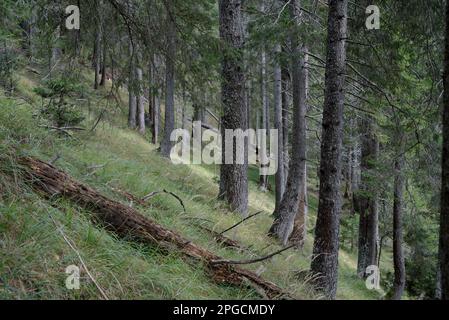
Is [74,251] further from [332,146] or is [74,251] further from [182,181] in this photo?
[182,181]

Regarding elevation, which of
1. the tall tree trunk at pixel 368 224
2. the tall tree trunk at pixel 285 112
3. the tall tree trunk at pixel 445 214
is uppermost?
the tall tree trunk at pixel 285 112

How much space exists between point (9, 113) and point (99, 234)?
2.55 meters

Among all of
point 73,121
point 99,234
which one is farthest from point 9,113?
point 73,121

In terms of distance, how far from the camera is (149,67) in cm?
600

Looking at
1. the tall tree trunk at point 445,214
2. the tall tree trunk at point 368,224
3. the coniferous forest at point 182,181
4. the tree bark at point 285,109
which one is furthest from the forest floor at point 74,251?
the tall tree trunk at point 368,224

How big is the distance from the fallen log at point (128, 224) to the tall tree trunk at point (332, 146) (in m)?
1.73

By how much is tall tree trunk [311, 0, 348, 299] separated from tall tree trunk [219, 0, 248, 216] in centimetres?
283

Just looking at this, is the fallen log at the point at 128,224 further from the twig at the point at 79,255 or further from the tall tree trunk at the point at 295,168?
the tall tree trunk at the point at 295,168

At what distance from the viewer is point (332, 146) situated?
5.59 metres

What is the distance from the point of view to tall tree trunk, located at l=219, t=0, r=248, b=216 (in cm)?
841

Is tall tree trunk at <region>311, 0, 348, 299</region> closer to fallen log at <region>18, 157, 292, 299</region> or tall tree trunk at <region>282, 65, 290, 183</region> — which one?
fallen log at <region>18, 157, 292, 299</region>

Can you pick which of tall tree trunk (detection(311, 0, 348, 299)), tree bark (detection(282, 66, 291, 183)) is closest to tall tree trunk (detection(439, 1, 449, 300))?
tall tree trunk (detection(311, 0, 348, 299))

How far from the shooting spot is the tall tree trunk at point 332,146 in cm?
557

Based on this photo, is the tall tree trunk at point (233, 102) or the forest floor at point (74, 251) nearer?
the forest floor at point (74, 251)
